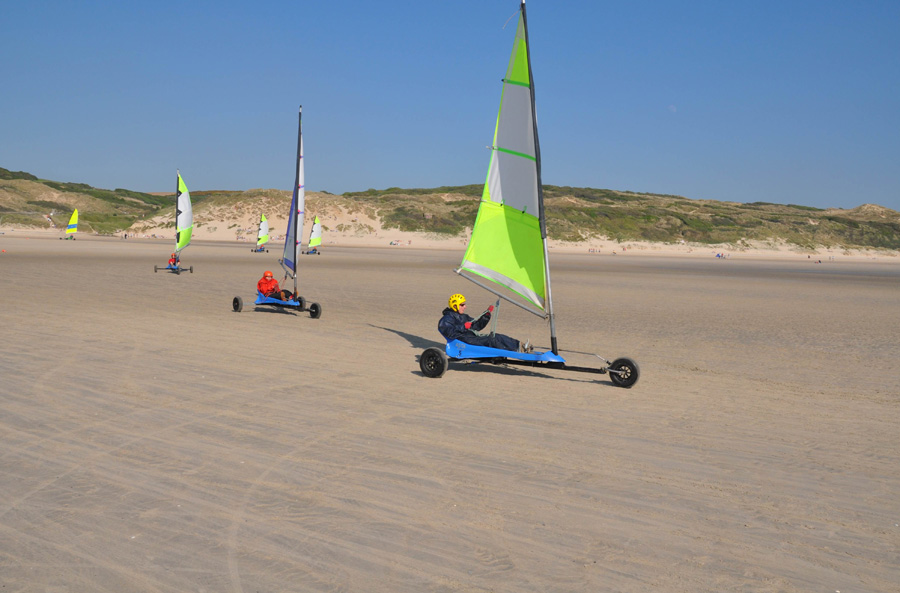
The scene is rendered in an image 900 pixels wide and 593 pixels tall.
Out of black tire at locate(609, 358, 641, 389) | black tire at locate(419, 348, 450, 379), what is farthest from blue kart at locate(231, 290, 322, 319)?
black tire at locate(609, 358, 641, 389)

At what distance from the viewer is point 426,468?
630 cm

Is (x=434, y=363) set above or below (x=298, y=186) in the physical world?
below

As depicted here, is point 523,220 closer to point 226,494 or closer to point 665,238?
point 226,494

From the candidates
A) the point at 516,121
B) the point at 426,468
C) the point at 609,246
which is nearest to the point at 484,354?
the point at 516,121

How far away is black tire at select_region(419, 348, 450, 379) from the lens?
10.2 meters

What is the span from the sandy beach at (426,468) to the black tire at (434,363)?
0.30 metres

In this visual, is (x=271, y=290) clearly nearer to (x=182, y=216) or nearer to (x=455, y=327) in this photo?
(x=455, y=327)

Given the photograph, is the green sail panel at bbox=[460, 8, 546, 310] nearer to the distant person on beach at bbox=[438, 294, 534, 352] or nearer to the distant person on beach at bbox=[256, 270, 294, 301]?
the distant person on beach at bbox=[438, 294, 534, 352]

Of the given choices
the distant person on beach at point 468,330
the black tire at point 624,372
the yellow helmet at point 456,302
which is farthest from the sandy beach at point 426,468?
the yellow helmet at point 456,302

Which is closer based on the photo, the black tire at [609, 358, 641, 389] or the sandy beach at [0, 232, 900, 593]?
the sandy beach at [0, 232, 900, 593]

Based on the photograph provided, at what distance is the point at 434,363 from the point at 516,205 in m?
2.67

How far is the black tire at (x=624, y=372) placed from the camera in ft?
32.2

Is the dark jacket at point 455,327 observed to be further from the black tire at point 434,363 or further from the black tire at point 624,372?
the black tire at point 624,372

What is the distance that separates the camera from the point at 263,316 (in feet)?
56.5
